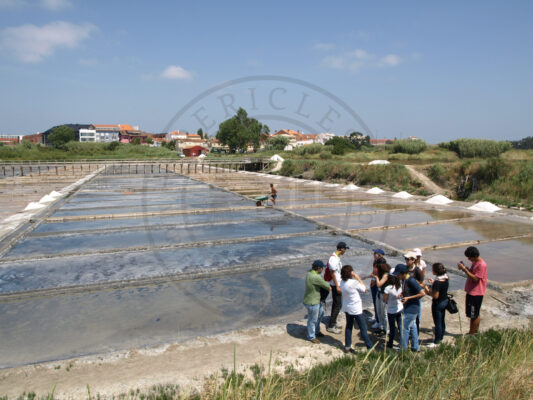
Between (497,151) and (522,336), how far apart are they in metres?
35.4

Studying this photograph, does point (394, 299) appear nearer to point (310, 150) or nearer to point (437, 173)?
point (437, 173)

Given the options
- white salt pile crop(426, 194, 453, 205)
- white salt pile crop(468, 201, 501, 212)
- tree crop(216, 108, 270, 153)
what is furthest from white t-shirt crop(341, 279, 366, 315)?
tree crop(216, 108, 270, 153)

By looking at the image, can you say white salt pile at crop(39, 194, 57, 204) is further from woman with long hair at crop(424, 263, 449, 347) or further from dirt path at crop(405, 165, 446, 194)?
dirt path at crop(405, 165, 446, 194)

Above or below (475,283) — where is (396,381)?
below

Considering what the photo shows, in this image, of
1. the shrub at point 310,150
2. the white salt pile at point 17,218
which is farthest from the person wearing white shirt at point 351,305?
the shrub at point 310,150

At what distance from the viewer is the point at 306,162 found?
3922 centimetres

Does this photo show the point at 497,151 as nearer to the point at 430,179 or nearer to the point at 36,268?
the point at 430,179

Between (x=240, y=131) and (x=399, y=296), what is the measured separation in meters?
81.0

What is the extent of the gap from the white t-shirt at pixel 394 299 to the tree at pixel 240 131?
263ft

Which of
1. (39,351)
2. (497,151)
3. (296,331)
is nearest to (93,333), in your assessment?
(39,351)

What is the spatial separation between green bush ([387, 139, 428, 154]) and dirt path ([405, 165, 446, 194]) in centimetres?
1571

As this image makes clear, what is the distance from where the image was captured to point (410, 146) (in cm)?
4341

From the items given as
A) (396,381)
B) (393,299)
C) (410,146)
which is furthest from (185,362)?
(410,146)

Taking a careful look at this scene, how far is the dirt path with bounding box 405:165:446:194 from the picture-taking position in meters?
24.2
